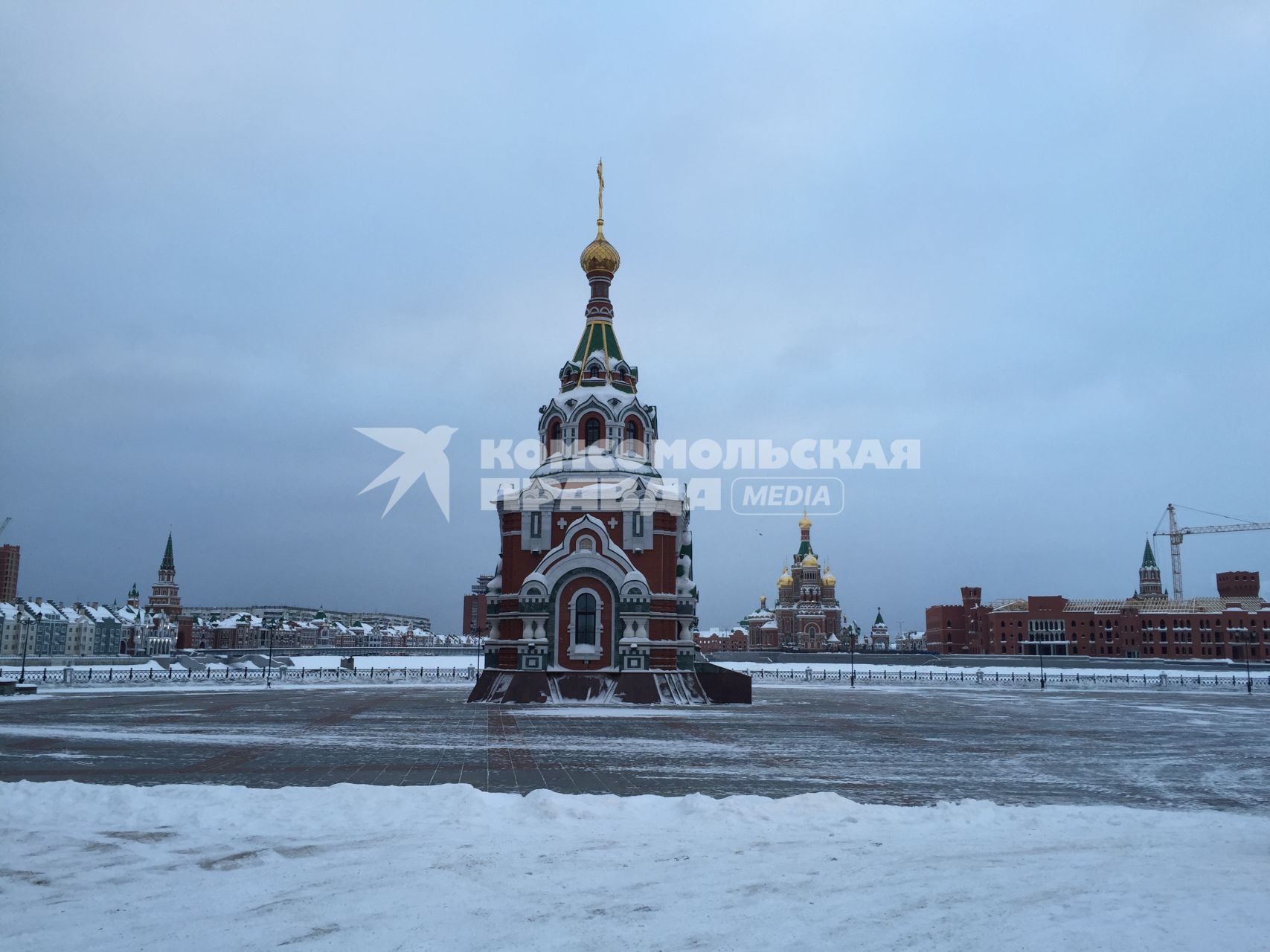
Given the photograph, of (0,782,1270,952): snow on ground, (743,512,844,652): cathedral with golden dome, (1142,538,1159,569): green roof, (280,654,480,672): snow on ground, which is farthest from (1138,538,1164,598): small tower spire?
(0,782,1270,952): snow on ground

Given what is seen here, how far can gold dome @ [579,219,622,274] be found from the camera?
38.7 meters

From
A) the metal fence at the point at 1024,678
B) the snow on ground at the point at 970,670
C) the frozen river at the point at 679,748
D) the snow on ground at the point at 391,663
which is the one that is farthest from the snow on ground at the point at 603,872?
the snow on ground at the point at 391,663

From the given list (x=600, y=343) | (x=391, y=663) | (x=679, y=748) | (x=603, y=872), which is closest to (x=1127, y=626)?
(x=391, y=663)

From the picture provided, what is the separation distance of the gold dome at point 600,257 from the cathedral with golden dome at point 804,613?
3092 inches

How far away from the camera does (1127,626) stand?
100688 mm

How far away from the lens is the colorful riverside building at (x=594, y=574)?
3234 cm

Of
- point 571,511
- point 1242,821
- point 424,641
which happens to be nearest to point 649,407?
point 571,511

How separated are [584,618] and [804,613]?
3371 inches

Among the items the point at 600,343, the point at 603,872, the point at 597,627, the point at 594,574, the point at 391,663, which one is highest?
the point at 600,343

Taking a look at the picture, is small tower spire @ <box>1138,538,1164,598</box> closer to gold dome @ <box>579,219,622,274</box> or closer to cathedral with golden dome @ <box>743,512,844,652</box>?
cathedral with golden dome @ <box>743,512,844,652</box>

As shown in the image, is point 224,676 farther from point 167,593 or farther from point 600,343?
point 167,593

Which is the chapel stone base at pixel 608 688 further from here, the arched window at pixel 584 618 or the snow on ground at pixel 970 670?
the snow on ground at pixel 970 670

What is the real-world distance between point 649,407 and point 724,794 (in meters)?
27.0

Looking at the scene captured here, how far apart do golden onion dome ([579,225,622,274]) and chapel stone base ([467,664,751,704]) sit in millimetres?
16680
